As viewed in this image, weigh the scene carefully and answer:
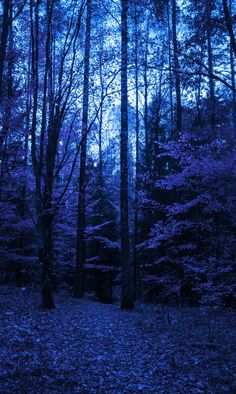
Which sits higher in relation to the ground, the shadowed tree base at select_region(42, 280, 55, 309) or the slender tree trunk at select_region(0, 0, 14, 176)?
the slender tree trunk at select_region(0, 0, 14, 176)

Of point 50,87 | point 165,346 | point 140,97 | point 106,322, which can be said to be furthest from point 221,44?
point 140,97

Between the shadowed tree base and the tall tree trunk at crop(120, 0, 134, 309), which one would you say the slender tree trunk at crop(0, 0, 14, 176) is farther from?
the shadowed tree base

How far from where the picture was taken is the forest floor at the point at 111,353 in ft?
16.6

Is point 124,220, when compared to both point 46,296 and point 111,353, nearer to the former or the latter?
point 46,296

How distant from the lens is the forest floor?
505 cm

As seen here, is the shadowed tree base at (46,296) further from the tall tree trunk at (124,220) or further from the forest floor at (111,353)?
the tall tree trunk at (124,220)

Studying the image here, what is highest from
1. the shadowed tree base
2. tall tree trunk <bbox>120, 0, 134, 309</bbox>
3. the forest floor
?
tall tree trunk <bbox>120, 0, 134, 309</bbox>

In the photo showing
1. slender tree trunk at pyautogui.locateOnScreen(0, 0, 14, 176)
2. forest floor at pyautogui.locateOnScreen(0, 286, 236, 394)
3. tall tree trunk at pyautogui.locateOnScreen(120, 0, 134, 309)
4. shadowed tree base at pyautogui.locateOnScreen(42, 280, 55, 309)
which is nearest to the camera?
forest floor at pyautogui.locateOnScreen(0, 286, 236, 394)

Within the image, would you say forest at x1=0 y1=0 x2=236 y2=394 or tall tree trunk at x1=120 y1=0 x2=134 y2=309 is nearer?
forest at x1=0 y1=0 x2=236 y2=394

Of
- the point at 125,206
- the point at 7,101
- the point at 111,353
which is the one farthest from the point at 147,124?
the point at 111,353

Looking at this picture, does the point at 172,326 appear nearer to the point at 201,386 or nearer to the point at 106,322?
the point at 106,322

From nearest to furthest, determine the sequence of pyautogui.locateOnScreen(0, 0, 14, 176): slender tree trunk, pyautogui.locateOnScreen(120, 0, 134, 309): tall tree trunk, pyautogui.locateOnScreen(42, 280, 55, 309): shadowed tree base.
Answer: pyautogui.locateOnScreen(42, 280, 55, 309): shadowed tree base → pyautogui.locateOnScreen(0, 0, 14, 176): slender tree trunk → pyautogui.locateOnScreen(120, 0, 134, 309): tall tree trunk

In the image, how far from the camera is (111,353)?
270 inches

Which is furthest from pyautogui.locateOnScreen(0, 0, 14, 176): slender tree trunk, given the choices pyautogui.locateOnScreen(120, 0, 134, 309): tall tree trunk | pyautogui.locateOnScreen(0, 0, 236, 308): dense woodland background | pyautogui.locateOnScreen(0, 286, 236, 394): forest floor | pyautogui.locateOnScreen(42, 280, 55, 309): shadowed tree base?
pyautogui.locateOnScreen(0, 286, 236, 394): forest floor
